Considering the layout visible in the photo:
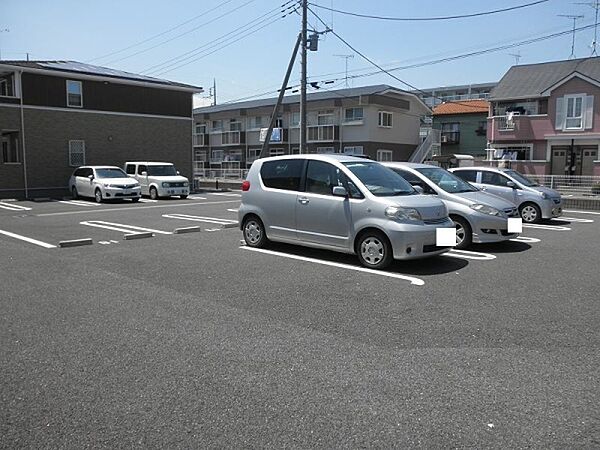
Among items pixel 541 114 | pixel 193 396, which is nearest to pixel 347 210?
pixel 193 396

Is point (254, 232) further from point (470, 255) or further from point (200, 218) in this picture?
point (200, 218)

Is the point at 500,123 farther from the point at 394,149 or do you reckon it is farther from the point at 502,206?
the point at 502,206

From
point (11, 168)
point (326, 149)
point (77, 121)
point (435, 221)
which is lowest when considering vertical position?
point (435, 221)

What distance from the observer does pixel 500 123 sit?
31984mm

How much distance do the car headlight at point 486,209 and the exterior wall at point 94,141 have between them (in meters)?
20.1

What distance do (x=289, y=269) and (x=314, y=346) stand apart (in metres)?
3.02

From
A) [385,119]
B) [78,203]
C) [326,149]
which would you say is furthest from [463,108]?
[78,203]

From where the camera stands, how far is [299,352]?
13.7 feet

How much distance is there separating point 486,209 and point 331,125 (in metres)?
28.0

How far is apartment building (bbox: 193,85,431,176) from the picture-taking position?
1377 inches

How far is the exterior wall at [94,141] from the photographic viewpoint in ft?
74.5

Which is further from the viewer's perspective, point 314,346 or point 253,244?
point 253,244

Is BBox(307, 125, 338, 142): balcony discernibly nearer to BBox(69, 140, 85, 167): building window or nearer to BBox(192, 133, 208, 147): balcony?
BBox(192, 133, 208, 147): balcony

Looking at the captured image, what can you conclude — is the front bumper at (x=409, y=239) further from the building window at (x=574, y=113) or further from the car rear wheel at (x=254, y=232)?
the building window at (x=574, y=113)
